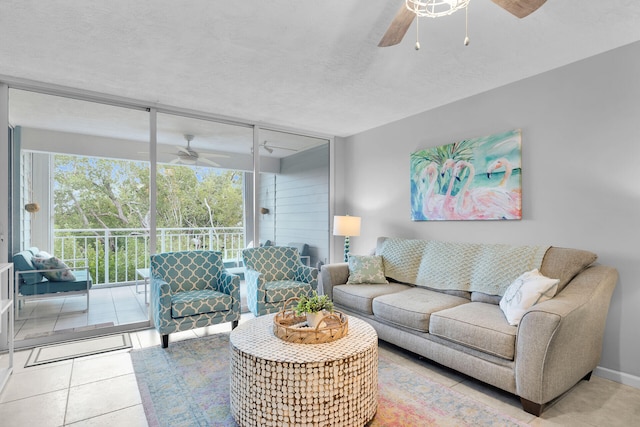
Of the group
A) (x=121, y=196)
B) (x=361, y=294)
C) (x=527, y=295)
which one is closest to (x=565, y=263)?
(x=527, y=295)

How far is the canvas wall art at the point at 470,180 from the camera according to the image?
316 centimetres

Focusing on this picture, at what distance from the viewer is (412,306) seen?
2887 millimetres

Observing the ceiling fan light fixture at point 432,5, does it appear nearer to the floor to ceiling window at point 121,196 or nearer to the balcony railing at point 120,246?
the floor to ceiling window at point 121,196

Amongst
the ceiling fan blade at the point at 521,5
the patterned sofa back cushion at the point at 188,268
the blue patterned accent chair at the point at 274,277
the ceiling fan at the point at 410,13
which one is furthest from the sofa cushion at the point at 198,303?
the ceiling fan blade at the point at 521,5

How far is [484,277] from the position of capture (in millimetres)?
2973

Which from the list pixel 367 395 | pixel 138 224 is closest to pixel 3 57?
pixel 138 224

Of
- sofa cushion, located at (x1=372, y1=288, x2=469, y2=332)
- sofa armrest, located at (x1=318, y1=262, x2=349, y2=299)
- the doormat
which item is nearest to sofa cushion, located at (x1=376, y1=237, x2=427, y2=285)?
sofa cushion, located at (x1=372, y1=288, x2=469, y2=332)

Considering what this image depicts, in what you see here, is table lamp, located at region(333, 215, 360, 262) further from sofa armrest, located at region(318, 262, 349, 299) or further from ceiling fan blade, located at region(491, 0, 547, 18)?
ceiling fan blade, located at region(491, 0, 547, 18)

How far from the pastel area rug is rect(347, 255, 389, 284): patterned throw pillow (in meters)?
0.96

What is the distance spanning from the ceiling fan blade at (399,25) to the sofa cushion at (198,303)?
2629 mm

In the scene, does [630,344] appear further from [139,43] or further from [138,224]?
[138,224]

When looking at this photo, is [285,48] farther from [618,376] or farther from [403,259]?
[618,376]

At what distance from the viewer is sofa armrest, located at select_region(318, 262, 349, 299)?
3855mm

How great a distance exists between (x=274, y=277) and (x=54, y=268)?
218cm
